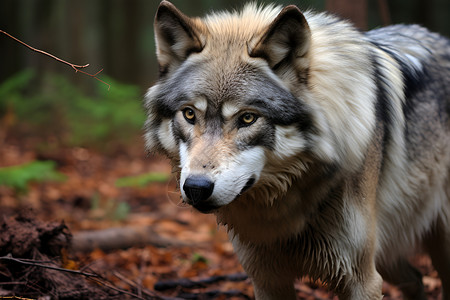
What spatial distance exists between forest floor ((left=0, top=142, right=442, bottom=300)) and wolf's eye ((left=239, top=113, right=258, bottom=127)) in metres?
0.84

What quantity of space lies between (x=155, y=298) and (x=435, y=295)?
123 inches

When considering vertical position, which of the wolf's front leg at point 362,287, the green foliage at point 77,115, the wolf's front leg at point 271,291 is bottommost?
the green foliage at point 77,115

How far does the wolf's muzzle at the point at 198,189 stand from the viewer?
252cm

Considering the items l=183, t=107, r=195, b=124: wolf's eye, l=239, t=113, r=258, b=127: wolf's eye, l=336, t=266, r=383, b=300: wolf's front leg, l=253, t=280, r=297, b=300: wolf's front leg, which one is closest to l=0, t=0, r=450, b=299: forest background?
l=183, t=107, r=195, b=124: wolf's eye

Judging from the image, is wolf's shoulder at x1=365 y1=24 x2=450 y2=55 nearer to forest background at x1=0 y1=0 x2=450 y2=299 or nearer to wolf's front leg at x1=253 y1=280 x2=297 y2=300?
forest background at x1=0 y1=0 x2=450 y2=299

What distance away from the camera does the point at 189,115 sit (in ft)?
9.50

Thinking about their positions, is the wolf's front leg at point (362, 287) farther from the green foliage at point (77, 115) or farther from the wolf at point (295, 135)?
the green foliage at point (77, 115)

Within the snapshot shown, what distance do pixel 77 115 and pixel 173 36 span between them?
9834 mm

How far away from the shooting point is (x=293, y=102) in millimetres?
2814

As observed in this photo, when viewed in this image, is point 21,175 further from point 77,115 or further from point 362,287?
point 77,115

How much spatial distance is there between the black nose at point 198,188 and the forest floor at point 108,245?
0.74m

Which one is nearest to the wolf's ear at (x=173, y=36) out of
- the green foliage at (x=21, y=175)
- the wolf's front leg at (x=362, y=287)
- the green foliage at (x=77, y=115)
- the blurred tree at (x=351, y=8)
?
the wolf's front leg at (x=362, y=287)

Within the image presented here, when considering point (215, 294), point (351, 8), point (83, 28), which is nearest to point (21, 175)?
point (215, 294)

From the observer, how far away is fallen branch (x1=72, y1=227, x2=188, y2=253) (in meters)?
5.44
